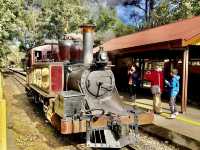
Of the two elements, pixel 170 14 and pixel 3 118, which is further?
pixel 170 14

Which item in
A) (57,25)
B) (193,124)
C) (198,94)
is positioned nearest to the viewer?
(193,124)

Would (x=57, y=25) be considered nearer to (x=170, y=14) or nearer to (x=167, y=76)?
(x=170, y=14)

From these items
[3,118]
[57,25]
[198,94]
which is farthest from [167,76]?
[57,25]

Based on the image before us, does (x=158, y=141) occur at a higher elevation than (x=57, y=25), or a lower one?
lower

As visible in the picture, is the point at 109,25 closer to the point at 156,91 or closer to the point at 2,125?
the point at 156,91

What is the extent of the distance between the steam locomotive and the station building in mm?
3364

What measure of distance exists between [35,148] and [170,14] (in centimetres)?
2309

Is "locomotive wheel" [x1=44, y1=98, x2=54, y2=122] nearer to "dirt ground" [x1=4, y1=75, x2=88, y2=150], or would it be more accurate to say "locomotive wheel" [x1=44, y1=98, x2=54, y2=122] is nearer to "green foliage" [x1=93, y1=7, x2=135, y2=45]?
"dirt ground" [x1=4, y1=75, x2=88, y2=150]

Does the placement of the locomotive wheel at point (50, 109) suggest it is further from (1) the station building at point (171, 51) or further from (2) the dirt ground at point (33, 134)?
(1) the station building at point (171, 51)

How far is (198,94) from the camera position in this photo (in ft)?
48.9

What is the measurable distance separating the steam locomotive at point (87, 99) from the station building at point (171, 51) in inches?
132

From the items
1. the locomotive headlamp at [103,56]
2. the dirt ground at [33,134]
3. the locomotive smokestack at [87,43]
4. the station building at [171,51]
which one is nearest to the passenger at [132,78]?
the station building at [171,51]

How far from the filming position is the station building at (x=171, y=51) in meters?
11.7

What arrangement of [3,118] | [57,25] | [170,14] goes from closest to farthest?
[3,118] < [170,14] < [57,25]
